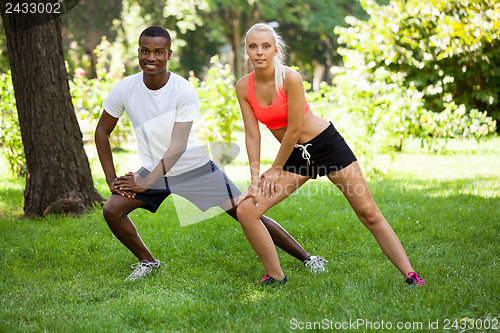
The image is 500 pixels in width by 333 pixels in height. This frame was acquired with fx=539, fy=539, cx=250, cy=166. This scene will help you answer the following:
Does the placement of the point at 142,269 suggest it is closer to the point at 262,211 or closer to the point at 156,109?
the point at 262,211

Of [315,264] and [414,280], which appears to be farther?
[315,264]

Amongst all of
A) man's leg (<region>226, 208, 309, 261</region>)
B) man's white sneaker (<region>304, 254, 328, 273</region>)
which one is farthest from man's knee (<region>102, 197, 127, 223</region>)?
man's white sneaker (<region>304, 254, 328, 273</region>)

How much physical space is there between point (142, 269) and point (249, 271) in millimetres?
858

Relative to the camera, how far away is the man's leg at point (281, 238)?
426 centimetres

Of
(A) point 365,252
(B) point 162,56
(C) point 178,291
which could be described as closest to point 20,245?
(C) point 178,291

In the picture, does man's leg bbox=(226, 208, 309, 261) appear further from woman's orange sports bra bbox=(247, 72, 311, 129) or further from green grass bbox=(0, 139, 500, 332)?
woman's orange sports bra bbox=(247, 72, 311, 129)

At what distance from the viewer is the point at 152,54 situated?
4020 mm

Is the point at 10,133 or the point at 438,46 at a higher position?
the point at 438,46

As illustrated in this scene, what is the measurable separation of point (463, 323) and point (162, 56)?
2.73m

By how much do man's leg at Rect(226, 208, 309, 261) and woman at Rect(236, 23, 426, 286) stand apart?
371 mm

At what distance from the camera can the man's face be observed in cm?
400

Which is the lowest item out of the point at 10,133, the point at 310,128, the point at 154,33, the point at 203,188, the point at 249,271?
the point at 249,271

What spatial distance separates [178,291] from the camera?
13.1ft

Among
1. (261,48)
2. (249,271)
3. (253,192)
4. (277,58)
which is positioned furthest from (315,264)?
(261,48)
